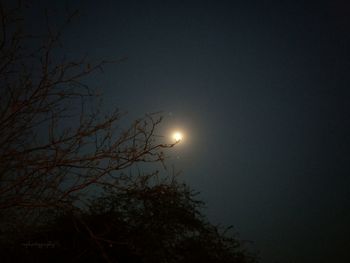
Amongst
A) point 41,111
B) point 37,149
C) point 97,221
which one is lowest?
point 37,149

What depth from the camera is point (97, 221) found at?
11.1 m

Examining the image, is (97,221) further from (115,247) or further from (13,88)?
(13,88)

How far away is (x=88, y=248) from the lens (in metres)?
9.47

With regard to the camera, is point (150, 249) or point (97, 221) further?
point (97, 221)

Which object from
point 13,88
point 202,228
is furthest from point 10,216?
point 202,228

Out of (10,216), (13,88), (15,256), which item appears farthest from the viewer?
(15,256)

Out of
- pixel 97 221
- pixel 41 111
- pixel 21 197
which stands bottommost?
pixel 21 197

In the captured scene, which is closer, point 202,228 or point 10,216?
point 10,216

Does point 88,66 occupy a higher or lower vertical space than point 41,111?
higher

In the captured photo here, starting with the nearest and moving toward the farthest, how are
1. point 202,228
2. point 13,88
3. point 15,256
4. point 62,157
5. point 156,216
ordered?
point 62,157 < point 13,88 < point 15,256 < point 156,216 < point 202,228

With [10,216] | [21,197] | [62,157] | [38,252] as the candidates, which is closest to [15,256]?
[38,252]

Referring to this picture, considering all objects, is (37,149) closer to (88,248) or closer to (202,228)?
(88,248)

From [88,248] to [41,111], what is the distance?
6.68 meters

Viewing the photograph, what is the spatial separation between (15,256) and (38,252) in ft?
2.29
